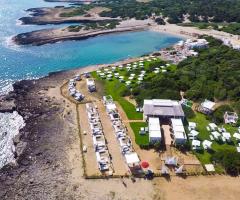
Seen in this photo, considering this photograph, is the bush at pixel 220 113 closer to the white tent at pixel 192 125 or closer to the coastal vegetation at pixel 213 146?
the coastal vegetation at pixel 213 146

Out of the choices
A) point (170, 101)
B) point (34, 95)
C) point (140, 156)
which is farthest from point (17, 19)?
point (140, 156)

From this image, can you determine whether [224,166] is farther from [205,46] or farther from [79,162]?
[205,46]

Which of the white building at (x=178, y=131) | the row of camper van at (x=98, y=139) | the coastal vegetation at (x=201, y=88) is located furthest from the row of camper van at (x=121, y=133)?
the white building at (x=178, y=131)

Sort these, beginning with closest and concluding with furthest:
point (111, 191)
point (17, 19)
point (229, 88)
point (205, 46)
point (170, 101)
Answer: point (111, 191) < point (170, 101) < point (229, 88) < point (205, 46) < point (17, 19)

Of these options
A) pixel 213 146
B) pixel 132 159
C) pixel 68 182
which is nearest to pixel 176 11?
pixel 213 146

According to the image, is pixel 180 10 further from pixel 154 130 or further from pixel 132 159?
pixel 132 159
